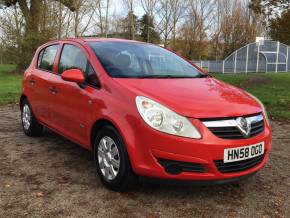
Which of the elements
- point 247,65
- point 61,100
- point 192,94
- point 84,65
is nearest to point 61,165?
point 61,100

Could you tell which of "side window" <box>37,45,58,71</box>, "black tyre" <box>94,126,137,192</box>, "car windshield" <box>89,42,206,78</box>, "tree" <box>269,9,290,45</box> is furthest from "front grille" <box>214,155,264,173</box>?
"tree" <box>269,9,290,45</box>

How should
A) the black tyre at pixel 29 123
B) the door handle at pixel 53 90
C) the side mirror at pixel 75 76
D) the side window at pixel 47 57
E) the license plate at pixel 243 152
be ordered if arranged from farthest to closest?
the black tyre at pixel 29 123 → the side window at pixel 47 57 → the door handle at pixel 53 90 → the side mirror at pixel 75 76 → the license plate at pixel 243 152

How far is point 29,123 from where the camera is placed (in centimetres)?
678

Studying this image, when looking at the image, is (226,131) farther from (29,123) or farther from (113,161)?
(29,123)

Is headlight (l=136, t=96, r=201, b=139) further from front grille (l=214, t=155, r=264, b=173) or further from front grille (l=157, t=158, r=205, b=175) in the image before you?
front grille (l=214, t=155, r=264, b=173)

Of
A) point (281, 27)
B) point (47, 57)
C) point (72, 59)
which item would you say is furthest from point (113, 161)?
point (281, 27)

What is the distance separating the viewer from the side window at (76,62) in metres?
4.69

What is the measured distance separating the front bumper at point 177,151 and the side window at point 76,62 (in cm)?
108

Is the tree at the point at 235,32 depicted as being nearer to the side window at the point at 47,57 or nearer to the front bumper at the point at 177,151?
the side window at the point at 47,57

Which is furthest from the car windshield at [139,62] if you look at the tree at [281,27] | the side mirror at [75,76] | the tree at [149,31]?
the tree at [149,31]

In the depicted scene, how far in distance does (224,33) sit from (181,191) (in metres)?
48.2

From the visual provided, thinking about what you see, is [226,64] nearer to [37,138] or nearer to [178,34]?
[178,34]

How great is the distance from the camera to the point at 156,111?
3.80 metres

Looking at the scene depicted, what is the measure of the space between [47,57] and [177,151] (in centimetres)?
337
